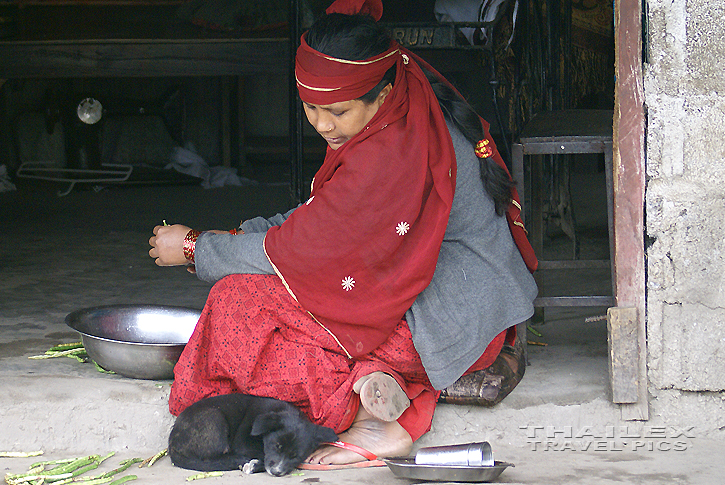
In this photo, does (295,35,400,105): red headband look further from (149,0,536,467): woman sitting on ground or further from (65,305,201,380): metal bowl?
(65,305,201,380): metal bowl

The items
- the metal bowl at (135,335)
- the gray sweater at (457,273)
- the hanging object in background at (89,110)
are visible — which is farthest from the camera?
the hanging object in background at (89,110)

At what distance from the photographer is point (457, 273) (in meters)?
2.40

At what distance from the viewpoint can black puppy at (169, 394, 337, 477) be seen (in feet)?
7.15

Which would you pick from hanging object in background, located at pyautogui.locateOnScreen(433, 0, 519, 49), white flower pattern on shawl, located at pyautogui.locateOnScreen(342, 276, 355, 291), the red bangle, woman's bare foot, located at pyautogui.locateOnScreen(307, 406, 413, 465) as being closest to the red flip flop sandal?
woman's bare foot, located at pyautogui.locateOnScreen(307, 406, 413, 465)

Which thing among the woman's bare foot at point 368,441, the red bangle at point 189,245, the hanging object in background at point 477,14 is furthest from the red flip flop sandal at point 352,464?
the hanging object in background at point 477,14

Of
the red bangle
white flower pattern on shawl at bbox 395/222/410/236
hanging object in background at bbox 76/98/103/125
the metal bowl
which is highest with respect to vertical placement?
hanging object in background at bbox 76/98/103/125

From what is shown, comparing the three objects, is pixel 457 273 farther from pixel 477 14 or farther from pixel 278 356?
pixel 477 14

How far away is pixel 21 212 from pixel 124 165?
1.78m

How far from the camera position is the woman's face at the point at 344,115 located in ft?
7.57

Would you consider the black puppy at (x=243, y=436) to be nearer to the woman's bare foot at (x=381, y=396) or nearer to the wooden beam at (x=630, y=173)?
the woman's bare foot at (x=381, y=396)

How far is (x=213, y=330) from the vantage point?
2.39 metres

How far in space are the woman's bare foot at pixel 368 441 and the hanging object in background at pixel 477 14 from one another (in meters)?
2.88

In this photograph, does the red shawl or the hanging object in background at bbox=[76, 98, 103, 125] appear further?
the hanging object in background at bbox=[76, 98, 103, 125]

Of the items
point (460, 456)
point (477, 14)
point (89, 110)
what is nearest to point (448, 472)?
point (460, 456)
